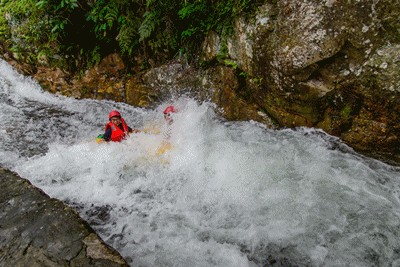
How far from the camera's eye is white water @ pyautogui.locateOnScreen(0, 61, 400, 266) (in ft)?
10.6

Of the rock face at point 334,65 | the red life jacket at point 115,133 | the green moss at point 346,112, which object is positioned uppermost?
the rock face at point 334,65

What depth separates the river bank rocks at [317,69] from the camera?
12.8ft

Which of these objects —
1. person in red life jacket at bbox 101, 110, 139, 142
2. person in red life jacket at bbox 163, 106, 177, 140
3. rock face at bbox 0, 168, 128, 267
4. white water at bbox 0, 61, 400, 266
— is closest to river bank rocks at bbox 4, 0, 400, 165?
white water at bbox 0, 61, 400, 266

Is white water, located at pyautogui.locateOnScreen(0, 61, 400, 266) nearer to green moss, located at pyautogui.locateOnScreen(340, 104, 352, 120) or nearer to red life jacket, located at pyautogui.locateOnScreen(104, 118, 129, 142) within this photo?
red life jacket, located at pyautogui.locateOnScreen(104, 118, 129, 142)

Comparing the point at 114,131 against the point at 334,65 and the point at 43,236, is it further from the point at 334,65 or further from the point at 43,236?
the point at 334,65

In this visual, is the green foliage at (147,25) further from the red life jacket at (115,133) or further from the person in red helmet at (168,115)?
the red life jacket at (115,133)

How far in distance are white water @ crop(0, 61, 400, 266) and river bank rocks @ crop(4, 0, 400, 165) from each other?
27 centimetres

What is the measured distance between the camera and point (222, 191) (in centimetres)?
416

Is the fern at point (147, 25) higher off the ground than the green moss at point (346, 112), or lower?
higher

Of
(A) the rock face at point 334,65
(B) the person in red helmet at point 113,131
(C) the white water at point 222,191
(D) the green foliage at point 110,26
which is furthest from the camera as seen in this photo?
(D) the green foliage at point 110,26

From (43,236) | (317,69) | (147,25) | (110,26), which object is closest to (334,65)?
(317,69)

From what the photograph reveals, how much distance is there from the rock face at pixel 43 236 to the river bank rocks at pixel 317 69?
11.4 ft

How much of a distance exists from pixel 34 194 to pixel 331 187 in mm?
3724

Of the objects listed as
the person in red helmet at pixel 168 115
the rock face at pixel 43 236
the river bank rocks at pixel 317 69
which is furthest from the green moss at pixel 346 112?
the rock face at pixel 43 236
